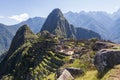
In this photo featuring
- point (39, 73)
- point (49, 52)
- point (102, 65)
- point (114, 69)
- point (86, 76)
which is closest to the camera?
point (114, 69)

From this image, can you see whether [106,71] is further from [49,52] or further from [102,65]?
[49,52]

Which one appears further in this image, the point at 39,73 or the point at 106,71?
the point at 39,73

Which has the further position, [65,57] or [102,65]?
[65,57]

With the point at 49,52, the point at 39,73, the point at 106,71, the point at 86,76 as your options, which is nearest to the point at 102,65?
the point at 106,71

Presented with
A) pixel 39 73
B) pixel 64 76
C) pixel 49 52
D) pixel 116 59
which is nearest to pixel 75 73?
pixel 64 76

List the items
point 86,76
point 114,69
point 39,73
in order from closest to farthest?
point 114,69 → point 86,76 → point 39,73

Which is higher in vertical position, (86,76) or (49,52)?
(86,76)

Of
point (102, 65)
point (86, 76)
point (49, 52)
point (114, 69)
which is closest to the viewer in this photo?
point (114, 69)

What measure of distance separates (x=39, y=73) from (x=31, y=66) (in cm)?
3042

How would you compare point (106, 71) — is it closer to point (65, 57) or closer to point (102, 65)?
point (102, 65)

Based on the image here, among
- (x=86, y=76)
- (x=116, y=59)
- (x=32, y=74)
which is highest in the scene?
(x=116, y=59)

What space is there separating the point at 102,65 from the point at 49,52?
525ft

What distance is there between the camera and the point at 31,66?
196 m

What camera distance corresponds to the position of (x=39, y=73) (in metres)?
167
